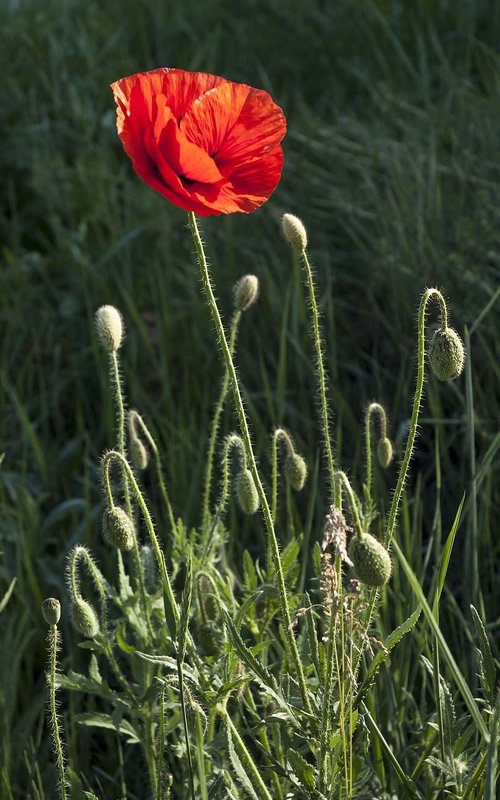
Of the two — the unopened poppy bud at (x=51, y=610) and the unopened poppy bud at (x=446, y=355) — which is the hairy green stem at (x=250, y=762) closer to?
the unopened poppy bud at (x=51, y=610)

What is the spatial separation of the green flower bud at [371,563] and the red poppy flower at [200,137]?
41cm

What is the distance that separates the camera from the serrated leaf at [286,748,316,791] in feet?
4.52

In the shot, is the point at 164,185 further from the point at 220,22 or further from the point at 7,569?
the point at 220,22

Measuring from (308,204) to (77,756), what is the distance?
2.04 m

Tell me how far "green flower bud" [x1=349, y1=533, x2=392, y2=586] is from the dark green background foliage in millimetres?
406

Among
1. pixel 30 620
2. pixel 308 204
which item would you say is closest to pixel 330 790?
pixel 30 620

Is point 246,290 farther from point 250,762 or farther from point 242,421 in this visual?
point 250,762

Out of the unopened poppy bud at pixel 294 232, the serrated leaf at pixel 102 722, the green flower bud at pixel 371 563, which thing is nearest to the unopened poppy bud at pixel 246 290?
the unopened poppy bud at pixel 294 232

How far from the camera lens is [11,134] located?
379cm

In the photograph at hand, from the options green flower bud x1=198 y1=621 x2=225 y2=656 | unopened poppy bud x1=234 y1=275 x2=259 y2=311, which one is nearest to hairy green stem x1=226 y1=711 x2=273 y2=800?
green flower bud x1=198 y1=621 x2=225 y2=656

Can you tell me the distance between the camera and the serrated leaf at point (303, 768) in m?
1.38

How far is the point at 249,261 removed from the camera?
130 inches

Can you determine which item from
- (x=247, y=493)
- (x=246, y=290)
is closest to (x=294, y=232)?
(x=246, y=290)

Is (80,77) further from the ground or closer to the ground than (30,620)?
further from the ground
